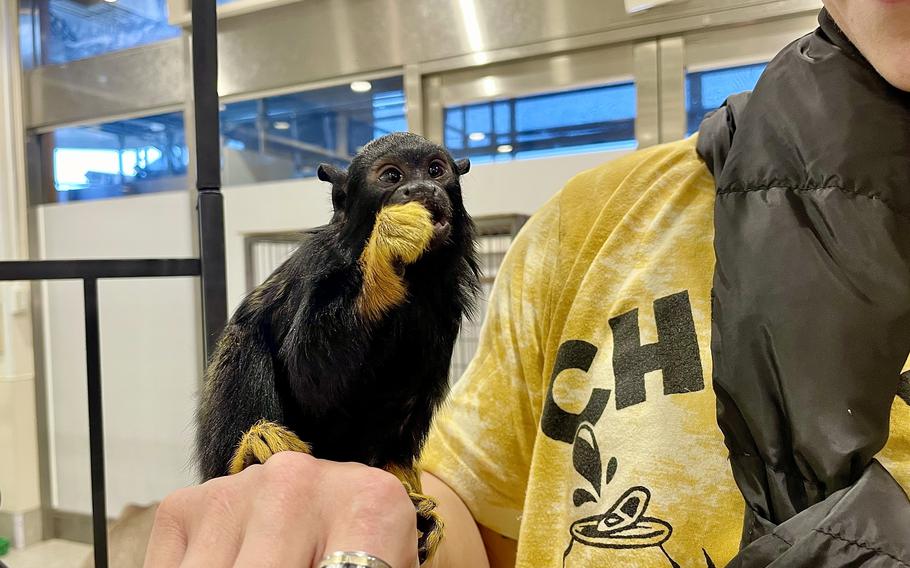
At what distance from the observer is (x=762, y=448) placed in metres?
0.48

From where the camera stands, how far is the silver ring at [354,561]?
299 mm

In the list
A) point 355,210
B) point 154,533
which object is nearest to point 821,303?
point 355,210

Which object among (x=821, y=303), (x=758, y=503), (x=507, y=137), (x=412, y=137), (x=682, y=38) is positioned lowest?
(x=758, y=503)

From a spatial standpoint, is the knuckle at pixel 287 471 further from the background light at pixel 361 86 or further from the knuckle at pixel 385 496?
the background light at pixel 361 86

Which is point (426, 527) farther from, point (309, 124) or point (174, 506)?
point (309, 124)

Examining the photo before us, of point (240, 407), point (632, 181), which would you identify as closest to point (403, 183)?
point (240, 407)

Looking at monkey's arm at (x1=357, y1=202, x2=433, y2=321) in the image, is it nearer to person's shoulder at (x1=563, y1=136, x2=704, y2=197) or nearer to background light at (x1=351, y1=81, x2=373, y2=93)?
person's shoulder at (x1=563, y1=136, x2=704, y2=197)

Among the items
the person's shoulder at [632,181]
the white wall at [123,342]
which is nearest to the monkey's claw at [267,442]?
the person's shoulder at [632,181]

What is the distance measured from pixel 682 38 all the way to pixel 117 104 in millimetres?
1917

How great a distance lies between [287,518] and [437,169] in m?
0.19

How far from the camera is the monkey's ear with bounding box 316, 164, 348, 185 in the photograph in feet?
1.12

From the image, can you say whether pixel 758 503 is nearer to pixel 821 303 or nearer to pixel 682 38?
pixel 821 303

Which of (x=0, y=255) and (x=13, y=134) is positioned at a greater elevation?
(x=13, y=134)

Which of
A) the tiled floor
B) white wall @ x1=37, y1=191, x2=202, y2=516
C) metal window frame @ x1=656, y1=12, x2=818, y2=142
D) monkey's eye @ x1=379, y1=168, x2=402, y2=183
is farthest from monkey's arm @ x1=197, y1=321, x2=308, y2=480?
white wall @ x1=37, y1=191, x2=202, y2=516
